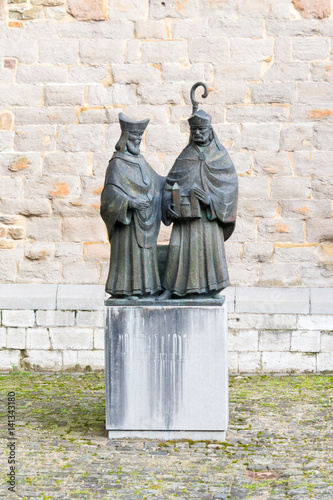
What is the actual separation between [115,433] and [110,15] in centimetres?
474

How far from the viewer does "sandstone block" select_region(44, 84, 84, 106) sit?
10039mm

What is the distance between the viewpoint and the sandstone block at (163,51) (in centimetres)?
994

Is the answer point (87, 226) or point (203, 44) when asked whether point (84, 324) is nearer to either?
point (87, 226)

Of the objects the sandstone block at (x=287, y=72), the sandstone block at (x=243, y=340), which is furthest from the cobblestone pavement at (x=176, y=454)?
the sandstone block at (x=287, y=72)

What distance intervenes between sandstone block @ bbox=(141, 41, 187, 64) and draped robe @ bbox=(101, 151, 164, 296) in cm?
304

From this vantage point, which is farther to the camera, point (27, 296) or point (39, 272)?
point (39, 272)

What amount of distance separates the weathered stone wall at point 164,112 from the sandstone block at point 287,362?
30.5 inches

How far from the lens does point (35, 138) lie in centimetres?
1009

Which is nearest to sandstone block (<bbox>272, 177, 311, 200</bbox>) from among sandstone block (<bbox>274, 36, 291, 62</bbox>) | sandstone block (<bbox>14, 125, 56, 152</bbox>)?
sandstone block (<bbox>274, 36, 291, 62</bbox>)

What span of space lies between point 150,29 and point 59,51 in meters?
0.99

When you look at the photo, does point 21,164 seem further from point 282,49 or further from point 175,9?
point 282,49

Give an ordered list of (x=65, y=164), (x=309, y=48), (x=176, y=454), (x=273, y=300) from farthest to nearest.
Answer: (x=65, y=164) → (x=309, y=48) → (x=273, y=300) → (x=176, y=454)

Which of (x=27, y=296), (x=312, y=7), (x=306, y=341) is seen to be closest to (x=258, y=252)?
(x=306, y=341)

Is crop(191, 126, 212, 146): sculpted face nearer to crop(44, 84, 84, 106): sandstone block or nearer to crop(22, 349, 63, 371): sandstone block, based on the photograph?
crop(44, 84, 84, 106): sandstone block
